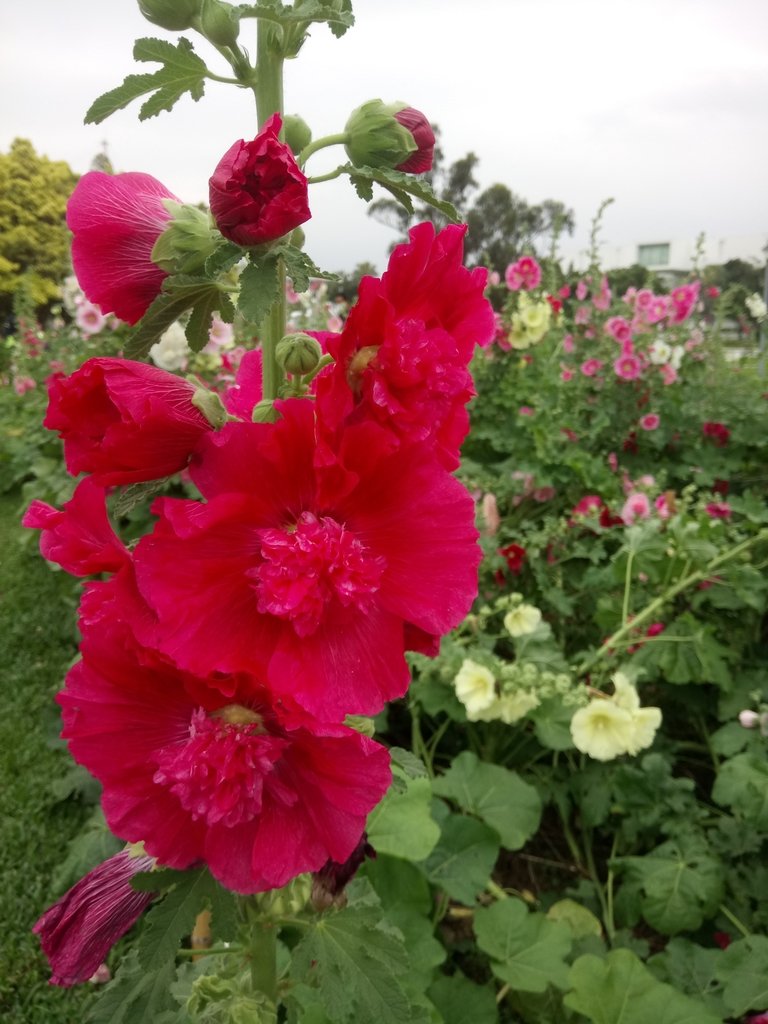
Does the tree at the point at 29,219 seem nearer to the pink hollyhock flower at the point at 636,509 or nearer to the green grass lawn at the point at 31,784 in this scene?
the green grass lawn at the point at 31,784

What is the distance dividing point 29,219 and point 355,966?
84.8ft

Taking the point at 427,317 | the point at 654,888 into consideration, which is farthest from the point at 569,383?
the point at 427,317

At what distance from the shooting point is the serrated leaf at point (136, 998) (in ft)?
2.77

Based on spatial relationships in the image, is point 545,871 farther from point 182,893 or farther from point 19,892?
point 182,893

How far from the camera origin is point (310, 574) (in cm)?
62

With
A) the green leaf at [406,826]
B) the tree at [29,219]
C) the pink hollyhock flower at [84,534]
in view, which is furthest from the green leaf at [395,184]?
the tree at [29,219]

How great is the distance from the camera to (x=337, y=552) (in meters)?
0.62

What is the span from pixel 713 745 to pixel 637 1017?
0.93 metres

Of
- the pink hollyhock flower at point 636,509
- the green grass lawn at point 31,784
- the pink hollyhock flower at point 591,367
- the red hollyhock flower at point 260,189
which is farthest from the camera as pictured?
the pink hollyhock flower at point 591,367

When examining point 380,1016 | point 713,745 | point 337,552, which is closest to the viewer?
point 337,552

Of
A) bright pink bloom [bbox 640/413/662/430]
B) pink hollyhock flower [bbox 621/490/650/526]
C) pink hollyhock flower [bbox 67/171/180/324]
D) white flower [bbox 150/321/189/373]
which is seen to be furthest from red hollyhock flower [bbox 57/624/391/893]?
bright pink bloom [bbox 640/413/662/430]

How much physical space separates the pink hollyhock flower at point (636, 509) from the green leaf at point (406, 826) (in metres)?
1.44

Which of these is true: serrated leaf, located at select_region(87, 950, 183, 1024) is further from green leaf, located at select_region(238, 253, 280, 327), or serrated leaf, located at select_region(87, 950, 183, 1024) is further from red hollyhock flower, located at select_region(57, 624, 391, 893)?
green leaf, located at select_region(238, 253, 280, 327)

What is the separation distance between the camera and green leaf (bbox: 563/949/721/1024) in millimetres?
1400
